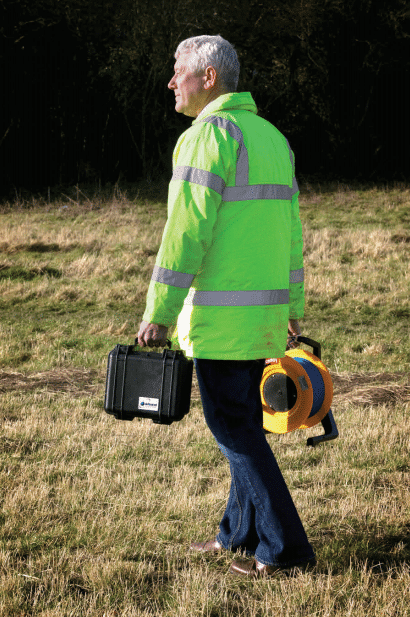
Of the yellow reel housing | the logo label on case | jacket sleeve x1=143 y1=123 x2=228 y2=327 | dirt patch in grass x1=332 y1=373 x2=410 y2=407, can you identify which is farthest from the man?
dirt patch in grass x1=332 y1=373 x2=410 y2=407

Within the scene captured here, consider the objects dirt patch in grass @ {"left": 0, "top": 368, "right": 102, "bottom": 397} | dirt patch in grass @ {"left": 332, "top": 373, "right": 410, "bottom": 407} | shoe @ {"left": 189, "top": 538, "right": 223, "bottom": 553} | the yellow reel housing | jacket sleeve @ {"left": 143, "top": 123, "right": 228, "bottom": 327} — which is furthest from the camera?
dirt patch in grass @ {"left": 0, "top": 368, "right": 102, "bottom": 397}

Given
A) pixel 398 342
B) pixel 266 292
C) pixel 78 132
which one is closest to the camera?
pixel 266 292

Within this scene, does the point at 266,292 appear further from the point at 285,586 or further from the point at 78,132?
the point at 78,132

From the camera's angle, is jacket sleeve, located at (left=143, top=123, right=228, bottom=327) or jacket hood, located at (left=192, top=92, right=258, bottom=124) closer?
jacket sleeve, located at (left=143, top=123, right=228, bottom=327)

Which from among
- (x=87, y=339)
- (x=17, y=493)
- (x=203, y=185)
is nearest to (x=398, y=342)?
(x=87, y=339)

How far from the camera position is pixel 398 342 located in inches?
Answer: 328

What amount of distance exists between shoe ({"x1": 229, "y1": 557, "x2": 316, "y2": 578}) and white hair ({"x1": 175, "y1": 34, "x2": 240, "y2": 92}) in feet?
6.83

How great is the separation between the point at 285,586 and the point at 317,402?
3.25 ft

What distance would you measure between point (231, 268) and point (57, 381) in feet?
14.7

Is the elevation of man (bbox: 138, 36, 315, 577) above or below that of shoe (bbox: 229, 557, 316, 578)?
above

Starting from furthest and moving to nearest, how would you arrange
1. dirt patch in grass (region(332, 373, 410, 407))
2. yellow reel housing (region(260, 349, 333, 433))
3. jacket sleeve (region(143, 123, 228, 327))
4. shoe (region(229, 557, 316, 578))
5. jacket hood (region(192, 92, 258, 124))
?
dirt patch in grass (region(332, 373, 410, 407)) → yellow reel housing (region(260, 349, 333, 433)) → shoe (region(229, 557, 316, 578)) → jacket hood (region(192, 92, 258, 124)) → jacket sleeve (region(143, 123, 228, 327))

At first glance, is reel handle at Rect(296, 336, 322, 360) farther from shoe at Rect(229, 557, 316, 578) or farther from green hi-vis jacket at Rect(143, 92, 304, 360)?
shoe at Rect(229, 557, 316, 578)

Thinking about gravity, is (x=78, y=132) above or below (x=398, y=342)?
above

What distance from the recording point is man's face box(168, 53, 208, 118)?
9.63 ft
